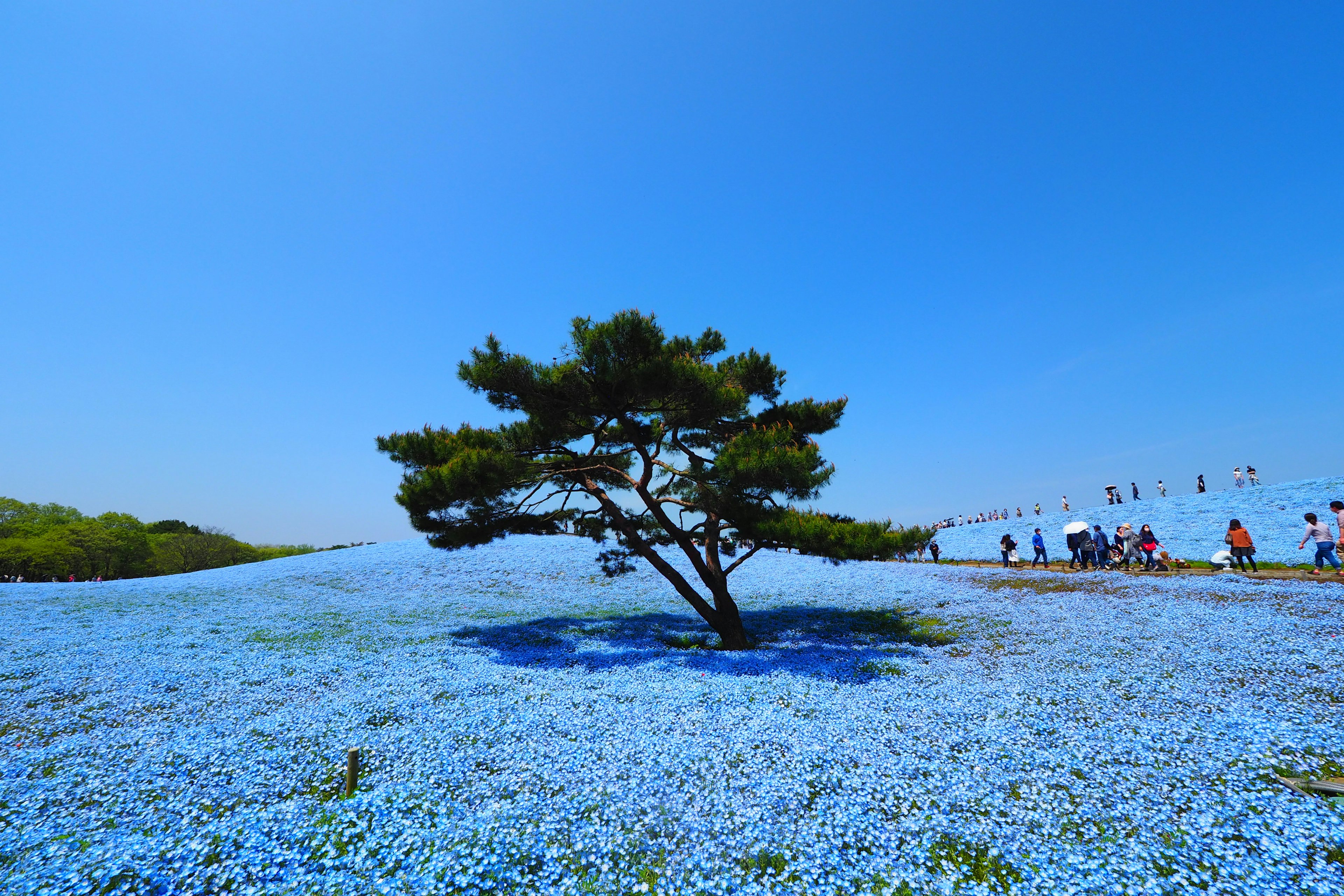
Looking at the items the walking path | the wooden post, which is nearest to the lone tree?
the wooden post

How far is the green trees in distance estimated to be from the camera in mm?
36656

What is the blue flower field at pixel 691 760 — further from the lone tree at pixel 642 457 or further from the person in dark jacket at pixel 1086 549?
the person in dark jacket at pixel 1086 549

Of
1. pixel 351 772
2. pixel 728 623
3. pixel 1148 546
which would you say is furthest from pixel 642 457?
pixel 1148 546

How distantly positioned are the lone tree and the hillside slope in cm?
1844

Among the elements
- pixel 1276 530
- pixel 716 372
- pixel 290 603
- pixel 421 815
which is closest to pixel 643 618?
pixel 716 372

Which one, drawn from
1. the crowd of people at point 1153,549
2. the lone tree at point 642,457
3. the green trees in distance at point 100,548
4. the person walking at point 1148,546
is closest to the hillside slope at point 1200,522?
the crowd of people at point 1153,549

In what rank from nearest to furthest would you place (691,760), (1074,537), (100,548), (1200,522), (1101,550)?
1. (691,760)
2. (1101,550)
3. (1074,537)
4. (1200,522)
5. (100,548)

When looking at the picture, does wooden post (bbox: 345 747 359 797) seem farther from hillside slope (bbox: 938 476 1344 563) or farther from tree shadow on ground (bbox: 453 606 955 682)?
hillside slope (bbox: 938 476 1344 563)

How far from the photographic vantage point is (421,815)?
4.80 meters

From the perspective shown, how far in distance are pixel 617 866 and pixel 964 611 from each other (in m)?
13.0

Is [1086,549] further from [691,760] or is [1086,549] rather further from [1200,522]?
[691,760]

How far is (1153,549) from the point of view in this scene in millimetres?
17109

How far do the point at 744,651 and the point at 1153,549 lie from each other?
51.1 feet

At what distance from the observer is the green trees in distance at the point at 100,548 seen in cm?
3666
